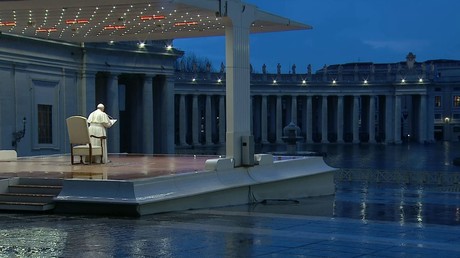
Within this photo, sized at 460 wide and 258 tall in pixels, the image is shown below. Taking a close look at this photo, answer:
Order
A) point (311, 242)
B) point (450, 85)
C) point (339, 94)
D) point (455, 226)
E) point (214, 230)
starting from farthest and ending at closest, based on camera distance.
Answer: point (450, 85)
point (339, 94)
point (455, 226)
point (214, 230)
point (311, 242)

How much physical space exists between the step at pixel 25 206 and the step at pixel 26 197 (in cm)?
30

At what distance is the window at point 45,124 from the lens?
48.9 meters

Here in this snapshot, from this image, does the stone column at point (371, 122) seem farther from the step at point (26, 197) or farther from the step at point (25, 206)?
the step at point (25, 206)

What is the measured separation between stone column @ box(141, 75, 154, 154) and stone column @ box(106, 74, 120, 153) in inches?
101

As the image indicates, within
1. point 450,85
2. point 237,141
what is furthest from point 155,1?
point 450,85

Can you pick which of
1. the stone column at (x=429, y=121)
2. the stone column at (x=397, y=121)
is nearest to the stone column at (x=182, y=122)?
the stone column at (x=397, y=121)

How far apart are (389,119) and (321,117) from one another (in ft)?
41.8

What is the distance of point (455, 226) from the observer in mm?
16281

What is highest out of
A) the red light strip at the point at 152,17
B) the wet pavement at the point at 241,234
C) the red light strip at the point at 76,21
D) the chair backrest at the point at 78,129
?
the red light strip at the point at 76,21

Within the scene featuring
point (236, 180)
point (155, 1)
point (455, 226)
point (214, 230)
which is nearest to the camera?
point (214, 230)

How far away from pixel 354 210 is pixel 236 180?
348 cm

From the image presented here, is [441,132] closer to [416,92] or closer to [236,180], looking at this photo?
[416,92]

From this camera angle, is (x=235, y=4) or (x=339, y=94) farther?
(x=339, y=94)

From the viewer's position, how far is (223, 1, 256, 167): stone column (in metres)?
22.0
